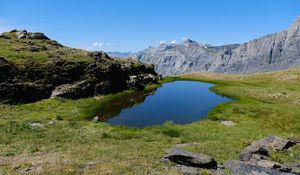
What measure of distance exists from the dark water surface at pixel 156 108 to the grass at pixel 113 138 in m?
3.89

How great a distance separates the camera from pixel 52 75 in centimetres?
8038

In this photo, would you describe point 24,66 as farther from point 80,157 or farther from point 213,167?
point 213,167

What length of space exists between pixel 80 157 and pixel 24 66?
49875 mm

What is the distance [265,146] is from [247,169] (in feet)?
28.5

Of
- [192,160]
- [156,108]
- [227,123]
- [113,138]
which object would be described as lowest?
[227,123]

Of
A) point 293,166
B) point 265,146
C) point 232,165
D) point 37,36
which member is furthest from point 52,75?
point 293,166

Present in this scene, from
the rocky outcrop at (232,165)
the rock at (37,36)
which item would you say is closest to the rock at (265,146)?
the rocky outcrop at (232,165)

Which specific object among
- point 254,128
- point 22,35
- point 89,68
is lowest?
point 254,128

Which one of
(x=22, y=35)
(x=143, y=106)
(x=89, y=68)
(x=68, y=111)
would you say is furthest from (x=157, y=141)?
(x=22, y=35)

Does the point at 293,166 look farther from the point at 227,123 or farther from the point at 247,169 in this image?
the point at 227,123

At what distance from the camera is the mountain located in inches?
2783

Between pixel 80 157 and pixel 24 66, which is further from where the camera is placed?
pixel 24 66

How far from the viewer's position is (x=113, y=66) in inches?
3900

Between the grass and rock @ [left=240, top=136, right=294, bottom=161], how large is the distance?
107cm
